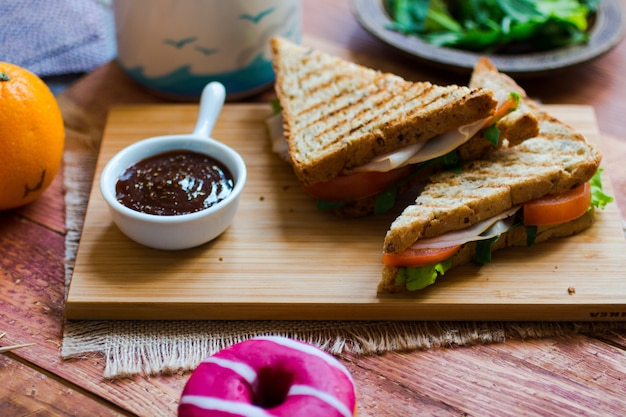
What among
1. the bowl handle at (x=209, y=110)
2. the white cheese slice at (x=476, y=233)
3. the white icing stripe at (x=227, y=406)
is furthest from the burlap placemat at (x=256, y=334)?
the bowl handle at (x=209, y=110)

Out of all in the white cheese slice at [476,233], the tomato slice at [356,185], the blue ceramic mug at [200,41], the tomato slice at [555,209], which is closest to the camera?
the white cheese slice at [476,233]

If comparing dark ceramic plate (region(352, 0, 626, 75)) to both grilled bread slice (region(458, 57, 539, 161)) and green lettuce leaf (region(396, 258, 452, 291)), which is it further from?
green lettuce leaf (region(396, 258, 452, 291))

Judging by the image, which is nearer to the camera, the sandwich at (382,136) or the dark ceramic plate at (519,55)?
the sandwich at (382,136)

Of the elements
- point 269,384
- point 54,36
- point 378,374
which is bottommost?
point 54,36

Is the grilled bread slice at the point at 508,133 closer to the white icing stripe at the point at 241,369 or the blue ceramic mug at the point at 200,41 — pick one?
the blue ceramic mug at the point at 200,41

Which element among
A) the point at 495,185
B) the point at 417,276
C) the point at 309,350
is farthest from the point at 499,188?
the point at 309,350

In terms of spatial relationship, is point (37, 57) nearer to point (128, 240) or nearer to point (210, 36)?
point (210, 36)

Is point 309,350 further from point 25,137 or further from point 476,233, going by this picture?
point 25,137

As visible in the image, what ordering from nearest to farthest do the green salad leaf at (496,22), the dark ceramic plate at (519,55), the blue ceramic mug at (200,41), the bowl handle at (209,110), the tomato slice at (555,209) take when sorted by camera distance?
the tomato slice at (555,209) → the bowl handle at (209,110) → the blue ceramic mug at (200,41) → the dark ceramic plate at (519,55) → the green salad leaf at (496,22)
